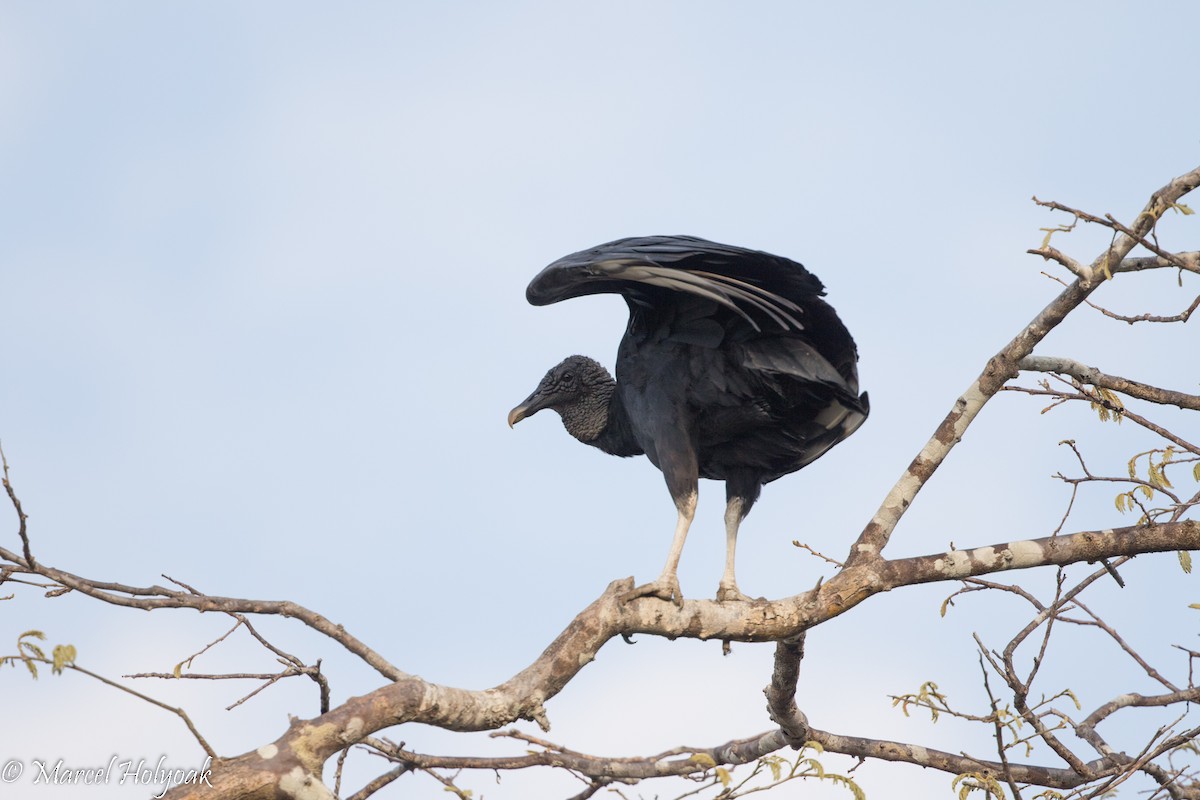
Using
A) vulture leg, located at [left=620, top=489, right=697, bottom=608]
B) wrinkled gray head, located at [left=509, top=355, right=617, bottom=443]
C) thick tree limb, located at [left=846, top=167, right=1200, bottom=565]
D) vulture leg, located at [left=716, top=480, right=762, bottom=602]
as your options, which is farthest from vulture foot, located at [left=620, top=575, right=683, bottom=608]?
wrinkled gray head, located at [left=509, top=355, right=617, bottom=443]

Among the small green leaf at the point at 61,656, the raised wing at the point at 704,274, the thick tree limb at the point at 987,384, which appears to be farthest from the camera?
the raised wing at the point at 704,274

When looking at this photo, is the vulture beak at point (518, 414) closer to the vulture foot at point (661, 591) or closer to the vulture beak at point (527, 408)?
the vulture beak at point (527, 408)

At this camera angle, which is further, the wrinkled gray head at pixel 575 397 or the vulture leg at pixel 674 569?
the wrinkled gray head at pixel 575 397

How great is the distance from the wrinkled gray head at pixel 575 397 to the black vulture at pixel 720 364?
0.26 metres

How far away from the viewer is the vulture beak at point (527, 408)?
5297 mm

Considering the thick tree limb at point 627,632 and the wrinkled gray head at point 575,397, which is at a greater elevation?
the wrinkled gray head at point 575,397

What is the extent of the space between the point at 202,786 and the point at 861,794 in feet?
5.10

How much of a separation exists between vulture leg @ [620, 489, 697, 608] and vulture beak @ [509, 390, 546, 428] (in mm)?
1096

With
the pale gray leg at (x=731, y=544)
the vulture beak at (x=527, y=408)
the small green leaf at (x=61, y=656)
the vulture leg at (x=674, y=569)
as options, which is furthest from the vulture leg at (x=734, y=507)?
the small green leaf at (x=61, y=656)

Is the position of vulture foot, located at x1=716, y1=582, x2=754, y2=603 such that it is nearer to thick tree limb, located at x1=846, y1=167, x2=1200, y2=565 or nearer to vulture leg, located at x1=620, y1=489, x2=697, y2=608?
vulture leg, located at x1=620, y1=489, x2=697, y2=608

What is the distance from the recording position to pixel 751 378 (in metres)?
4.31

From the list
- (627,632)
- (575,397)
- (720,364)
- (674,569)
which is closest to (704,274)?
(720,364)

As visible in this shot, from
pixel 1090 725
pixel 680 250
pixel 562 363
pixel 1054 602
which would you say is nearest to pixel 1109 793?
pixel 1054 602

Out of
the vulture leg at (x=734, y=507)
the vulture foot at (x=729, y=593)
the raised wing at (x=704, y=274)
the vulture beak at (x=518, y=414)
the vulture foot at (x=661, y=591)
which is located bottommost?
the vulture foot at (x=661, y=591)
